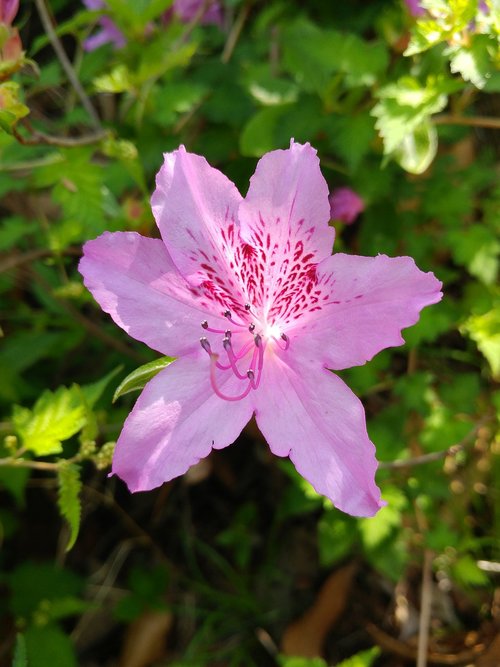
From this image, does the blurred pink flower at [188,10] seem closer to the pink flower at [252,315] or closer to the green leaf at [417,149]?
the green leaf at [417,149]

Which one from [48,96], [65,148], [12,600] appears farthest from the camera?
[48,96]

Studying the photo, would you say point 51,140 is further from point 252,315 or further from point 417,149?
point 417,149

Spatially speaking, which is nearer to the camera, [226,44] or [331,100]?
[331,100]

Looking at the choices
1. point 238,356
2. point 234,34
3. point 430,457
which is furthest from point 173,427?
point 234,34

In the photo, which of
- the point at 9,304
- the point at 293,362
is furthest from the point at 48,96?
the point at 293,362

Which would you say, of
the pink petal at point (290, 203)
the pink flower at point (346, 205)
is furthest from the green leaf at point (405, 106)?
the pink petal at point (290, 203)

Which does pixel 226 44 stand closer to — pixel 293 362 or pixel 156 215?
pixel 156 215

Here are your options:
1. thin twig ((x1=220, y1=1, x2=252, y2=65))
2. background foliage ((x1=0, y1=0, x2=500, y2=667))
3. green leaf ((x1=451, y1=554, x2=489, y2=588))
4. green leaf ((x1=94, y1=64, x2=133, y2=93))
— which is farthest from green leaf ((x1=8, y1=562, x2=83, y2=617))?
thin twig ((x1=220, y1=1, x2=252, y2=65))

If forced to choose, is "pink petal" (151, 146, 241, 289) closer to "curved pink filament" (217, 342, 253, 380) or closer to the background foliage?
"curved pink filament" (217, 342, 253, 380)
